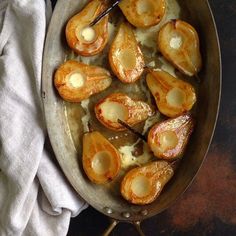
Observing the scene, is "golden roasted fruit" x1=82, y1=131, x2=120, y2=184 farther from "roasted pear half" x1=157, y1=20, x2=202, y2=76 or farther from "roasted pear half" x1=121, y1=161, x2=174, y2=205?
"roasted pear half" x1=157, y1=20, x2=202, y2=76

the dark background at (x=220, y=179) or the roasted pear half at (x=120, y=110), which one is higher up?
the roasted pear half at (x=120, y=110)

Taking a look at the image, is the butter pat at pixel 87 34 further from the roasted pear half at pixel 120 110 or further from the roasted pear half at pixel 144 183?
the roasted pear half at pixel 144 183

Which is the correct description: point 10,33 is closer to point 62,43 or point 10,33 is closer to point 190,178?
point 62,43

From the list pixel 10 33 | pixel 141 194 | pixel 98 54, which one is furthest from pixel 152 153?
pixel 10 33

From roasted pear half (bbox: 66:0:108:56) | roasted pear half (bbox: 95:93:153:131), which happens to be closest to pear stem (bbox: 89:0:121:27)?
roasted pear half (bbox: 66:0:108:56)

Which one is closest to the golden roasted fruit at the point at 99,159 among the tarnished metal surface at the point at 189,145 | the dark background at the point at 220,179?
the tarnished metal surface at the point at 189,145

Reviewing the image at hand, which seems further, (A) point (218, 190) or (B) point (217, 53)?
(A) point (218, 190)

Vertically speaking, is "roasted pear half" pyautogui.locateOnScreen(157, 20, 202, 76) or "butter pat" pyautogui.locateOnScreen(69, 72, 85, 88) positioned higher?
"butter pat" pyautogui.locateOnScreen(69, 72, 85, 88)
